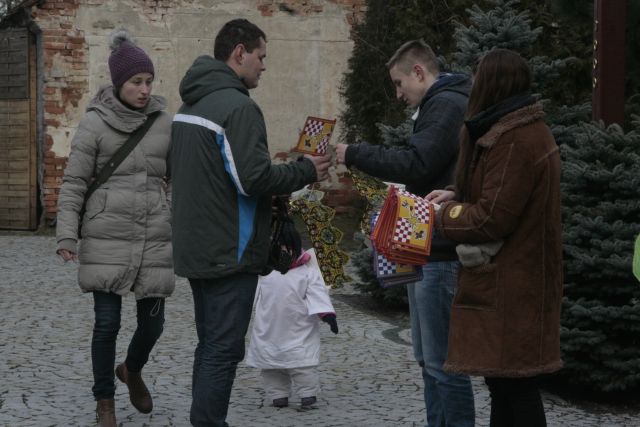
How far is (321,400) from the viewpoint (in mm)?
5961

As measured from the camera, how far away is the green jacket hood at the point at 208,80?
4414 millimetres

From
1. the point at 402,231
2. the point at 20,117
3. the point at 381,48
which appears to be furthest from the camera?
the point at 20,117

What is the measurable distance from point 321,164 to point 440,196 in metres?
0.62

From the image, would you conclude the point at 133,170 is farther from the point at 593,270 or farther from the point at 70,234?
the point at 593,270

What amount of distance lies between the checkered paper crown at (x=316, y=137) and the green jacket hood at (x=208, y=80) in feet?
1.05

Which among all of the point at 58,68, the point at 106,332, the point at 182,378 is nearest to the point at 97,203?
the point at 106,332

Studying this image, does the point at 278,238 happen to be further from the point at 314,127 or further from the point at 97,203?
the point at 97,203

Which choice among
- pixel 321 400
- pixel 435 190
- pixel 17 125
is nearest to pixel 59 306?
pixel 321 400

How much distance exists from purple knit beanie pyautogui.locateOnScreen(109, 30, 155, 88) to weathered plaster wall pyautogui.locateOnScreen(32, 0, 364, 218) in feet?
37.3

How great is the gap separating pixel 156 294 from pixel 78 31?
1192cm

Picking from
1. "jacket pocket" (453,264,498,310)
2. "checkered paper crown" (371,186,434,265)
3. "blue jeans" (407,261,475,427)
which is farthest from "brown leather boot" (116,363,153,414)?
"jacket pocket" (453,264,498,310)

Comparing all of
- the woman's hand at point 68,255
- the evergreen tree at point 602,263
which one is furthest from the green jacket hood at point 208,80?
the evergreen tree at point 602,263

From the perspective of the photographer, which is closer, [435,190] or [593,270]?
[435,190]

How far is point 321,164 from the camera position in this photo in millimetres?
4535
